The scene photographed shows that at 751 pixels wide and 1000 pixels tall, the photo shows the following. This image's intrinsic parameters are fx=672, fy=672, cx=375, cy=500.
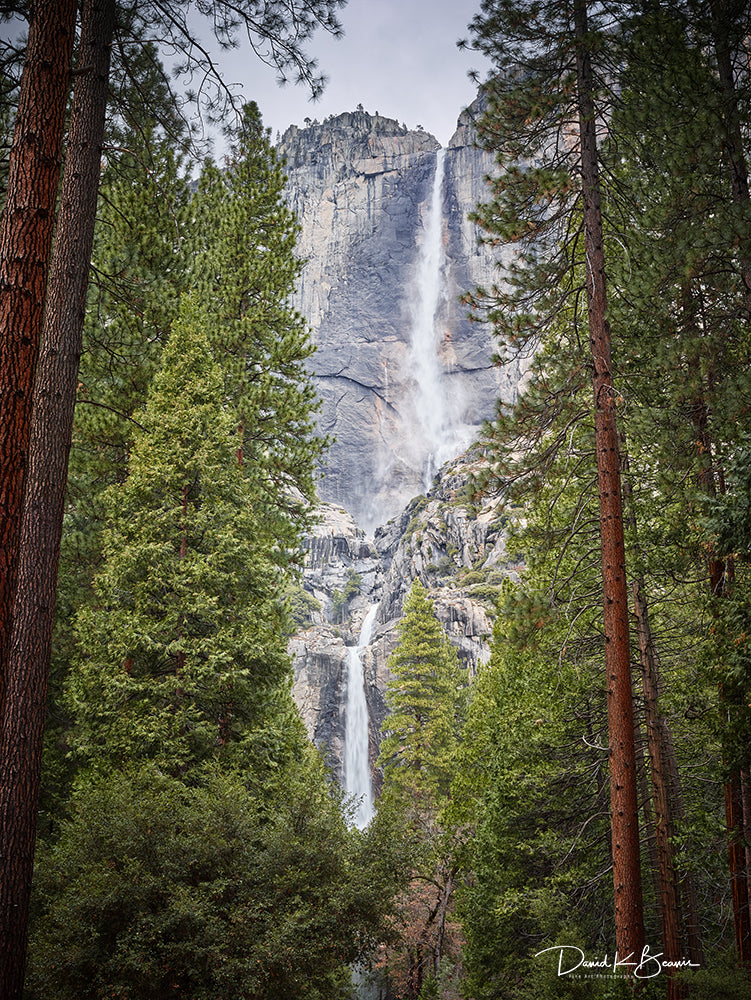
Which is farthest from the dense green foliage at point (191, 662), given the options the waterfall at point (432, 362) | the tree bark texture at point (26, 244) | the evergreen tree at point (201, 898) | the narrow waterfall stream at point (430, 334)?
the narrow waterfall stream at point (430, 334)

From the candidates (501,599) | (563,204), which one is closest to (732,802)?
(501,599)

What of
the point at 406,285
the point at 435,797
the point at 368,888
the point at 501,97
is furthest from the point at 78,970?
the point at 406,285

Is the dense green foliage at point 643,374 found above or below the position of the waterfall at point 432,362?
below

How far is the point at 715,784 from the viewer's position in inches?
326

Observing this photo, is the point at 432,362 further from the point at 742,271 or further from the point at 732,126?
the point at 742,271

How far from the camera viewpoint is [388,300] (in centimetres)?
10350

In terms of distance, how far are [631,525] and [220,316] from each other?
8.72m

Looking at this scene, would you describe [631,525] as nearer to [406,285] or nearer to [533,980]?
[533,980]

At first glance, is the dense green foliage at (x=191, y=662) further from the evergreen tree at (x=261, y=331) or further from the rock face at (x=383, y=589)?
the rock face at (x=383, y=589)

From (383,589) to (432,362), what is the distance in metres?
44.6

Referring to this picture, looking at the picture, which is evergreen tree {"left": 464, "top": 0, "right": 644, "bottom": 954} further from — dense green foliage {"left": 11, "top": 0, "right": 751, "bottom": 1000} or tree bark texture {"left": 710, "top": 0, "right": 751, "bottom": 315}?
tree bark texture {"left": 710, "top": 0, "right": 751, "bottom": 315}

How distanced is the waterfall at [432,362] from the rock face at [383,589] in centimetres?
1915

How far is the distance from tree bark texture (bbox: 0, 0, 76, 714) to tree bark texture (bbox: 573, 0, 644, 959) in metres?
4.75

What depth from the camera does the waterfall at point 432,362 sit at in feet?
311
